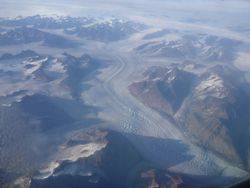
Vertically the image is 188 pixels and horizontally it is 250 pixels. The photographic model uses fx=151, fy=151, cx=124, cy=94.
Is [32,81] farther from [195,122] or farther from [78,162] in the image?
[195,122]

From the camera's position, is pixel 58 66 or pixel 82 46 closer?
pixel 58 66

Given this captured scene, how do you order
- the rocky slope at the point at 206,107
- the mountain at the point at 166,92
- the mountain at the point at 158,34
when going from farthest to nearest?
the mountain at the point at 158,34 → the mountain at the point at 166,92 → the rocky slope at the point at 206,107

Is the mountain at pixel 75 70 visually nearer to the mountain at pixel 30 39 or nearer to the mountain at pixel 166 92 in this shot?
the mountain at pixel 166 92

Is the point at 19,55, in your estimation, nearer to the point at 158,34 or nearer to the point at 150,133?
the point at 150,133

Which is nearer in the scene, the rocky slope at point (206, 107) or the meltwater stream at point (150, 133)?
the meltwater stream at point (150, 133)

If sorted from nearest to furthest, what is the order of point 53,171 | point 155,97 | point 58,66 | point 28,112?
1. point 53,171
2. point 28,112
3. point 155,97
4. point 58,66

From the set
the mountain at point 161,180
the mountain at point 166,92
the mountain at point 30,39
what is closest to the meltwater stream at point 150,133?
the mountain at point 166,92

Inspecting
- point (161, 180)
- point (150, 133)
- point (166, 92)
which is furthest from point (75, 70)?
point (161, 180)

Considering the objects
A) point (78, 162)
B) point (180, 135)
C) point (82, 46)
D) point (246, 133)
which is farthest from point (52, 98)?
point (82, 46)
